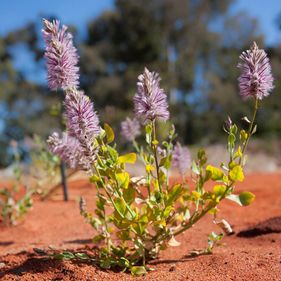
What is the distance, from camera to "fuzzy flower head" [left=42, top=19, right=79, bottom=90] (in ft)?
6.80

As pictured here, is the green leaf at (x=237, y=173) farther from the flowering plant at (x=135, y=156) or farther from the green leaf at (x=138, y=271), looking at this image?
the green leaf at (x=138, y=271)

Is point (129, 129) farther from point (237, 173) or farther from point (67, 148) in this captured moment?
point (237, 173)

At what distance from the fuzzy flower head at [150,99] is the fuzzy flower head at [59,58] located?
279 mm

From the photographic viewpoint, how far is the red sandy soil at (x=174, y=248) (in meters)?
2.29

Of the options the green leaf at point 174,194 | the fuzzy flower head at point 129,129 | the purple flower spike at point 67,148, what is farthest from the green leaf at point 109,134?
the fuzzy flower head at point 129,129

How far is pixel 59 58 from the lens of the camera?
2.08 metres

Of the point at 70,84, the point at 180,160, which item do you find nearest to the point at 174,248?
the point at 180,160

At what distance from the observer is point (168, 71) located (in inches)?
941

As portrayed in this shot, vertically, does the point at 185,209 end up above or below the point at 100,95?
below

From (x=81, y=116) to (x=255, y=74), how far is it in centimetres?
Answer: 77

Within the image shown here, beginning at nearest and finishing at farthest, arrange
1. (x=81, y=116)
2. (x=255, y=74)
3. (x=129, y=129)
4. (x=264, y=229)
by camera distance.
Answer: (x=81, y=116), (x=255, y=74), (x=129, y=129), (x=264, y=229)

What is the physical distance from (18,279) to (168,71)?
22094mm

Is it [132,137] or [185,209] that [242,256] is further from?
[132,137]

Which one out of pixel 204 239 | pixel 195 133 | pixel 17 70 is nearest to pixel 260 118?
pixel 195 133
